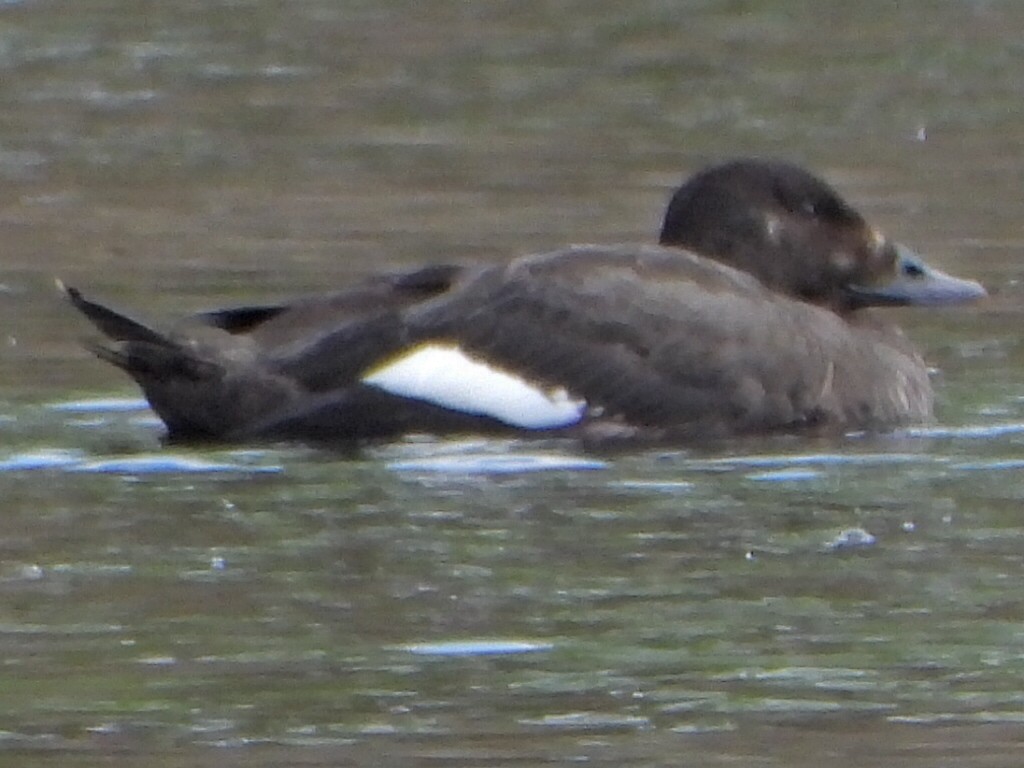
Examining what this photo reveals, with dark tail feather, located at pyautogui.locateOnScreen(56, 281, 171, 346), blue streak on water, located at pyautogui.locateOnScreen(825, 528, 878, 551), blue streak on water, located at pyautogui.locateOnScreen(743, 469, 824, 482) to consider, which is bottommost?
blue streak on water, located at pyautogui.locateOnScreen(825, 528, 878, 551)

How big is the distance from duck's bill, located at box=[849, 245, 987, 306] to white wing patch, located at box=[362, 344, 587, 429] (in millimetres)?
1357

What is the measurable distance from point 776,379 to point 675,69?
7.12 m

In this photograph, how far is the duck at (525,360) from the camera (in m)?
8.92

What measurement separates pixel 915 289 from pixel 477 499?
240 cm

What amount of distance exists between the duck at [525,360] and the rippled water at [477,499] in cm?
14

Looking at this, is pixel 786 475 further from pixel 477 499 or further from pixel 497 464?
pixel 477 499

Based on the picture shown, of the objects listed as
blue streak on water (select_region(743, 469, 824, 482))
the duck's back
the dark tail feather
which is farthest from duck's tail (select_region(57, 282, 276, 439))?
blue streak on water (select_region(743, 469, 824, 482))

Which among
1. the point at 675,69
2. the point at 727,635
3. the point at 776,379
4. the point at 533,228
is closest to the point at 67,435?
the point at 776,379

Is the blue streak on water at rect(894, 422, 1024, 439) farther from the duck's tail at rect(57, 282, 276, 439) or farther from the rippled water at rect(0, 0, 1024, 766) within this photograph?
the duck's tail at rect(57, 282, 276, 439)

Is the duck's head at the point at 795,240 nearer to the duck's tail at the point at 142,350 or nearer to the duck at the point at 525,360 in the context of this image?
the duck at the point at 525,360

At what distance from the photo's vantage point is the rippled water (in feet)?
20.0

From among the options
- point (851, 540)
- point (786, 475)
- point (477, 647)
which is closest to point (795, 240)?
point (786, 475)

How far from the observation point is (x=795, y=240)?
9.97m

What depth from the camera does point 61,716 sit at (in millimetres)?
A: 6113
